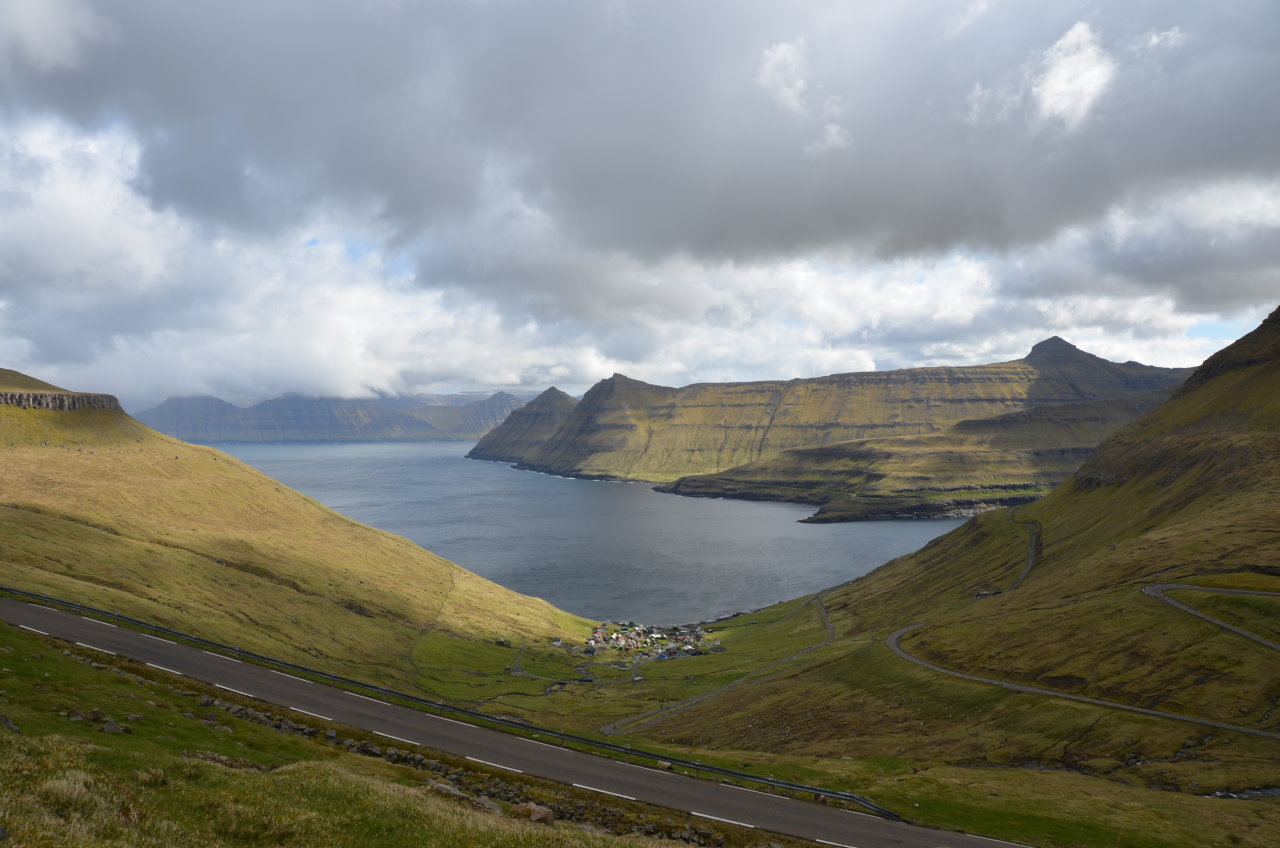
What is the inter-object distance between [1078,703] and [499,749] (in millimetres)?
63576

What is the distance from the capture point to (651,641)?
17900cm

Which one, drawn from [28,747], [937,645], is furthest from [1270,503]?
[28,747]

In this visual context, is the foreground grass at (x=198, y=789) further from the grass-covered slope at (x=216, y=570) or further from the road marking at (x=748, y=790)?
the grass-covered slope at (x=216, y=570)

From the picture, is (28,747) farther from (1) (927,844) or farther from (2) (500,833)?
(1) (927,844)

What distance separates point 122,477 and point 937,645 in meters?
184

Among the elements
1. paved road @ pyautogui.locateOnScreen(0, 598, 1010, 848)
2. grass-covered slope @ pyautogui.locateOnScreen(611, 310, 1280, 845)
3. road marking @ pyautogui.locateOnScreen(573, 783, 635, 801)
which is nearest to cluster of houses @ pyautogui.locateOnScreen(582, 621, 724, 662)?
grass-covered slope @ pyautogui.locateOnScreen(611, 310, 1280, 845)

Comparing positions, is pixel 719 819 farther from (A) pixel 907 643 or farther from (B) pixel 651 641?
(B) pixel 651 641

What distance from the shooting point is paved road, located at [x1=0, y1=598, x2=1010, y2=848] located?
47812 mm

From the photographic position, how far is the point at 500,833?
28.3 meters

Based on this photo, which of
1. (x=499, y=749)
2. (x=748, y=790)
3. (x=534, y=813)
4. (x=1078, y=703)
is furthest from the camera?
(x=1078, y=703)

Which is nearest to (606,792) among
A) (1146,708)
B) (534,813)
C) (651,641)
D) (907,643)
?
(534,813)

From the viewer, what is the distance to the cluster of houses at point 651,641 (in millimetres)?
167500

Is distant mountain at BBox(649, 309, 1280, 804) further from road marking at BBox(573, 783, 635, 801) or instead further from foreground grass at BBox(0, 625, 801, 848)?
foreground grass at BBox(0, 625, 801, 848)

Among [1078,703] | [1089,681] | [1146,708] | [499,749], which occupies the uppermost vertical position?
[1089,681]
